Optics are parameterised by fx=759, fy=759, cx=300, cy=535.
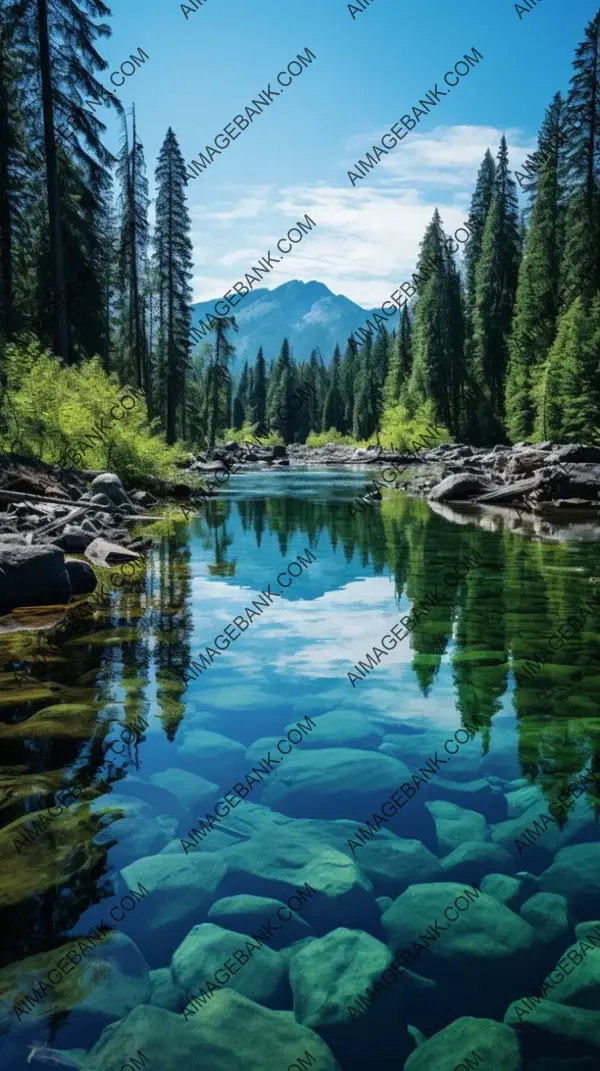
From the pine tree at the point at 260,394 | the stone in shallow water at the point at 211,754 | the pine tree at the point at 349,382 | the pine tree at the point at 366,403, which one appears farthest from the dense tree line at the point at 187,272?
the pine tree at the point at 260,394

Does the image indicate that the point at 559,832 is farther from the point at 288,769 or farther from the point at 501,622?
the point at 501,622

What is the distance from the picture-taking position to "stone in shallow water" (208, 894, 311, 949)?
12.6 feet

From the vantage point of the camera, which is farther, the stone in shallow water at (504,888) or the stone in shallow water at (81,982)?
the stone in shallow water at (504,888)

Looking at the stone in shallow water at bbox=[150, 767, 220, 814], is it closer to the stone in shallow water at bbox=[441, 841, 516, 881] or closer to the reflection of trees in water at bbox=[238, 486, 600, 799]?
the stone in shallow water at bbox=[441, 841, 516, 881]

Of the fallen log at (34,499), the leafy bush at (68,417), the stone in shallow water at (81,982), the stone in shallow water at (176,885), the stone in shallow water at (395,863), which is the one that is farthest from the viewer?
the leafy bush at (68,417)

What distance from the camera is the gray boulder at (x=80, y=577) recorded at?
10.7 metres

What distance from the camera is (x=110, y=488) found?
18.1 m

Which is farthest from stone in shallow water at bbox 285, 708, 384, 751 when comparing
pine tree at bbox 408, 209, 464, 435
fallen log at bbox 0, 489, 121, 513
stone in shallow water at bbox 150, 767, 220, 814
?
pine tree at bbox 408, 209, 464, 435

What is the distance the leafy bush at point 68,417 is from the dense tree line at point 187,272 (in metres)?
1.50

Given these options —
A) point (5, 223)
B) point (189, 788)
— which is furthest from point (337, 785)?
point (5, 223)

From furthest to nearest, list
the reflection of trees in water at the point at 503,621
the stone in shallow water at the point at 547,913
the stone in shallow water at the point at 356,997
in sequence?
the reflection of trees in water at the point at 503,621
the stone in shallow water at the point at 547,913
the stone in shallow water at the point at 356,997

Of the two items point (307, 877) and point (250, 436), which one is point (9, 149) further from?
point (250, 436)

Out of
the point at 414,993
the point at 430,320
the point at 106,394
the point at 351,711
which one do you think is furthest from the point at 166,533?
the point at 430,320

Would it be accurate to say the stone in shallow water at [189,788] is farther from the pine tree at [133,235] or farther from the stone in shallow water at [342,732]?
the pine tree at [133,235]
